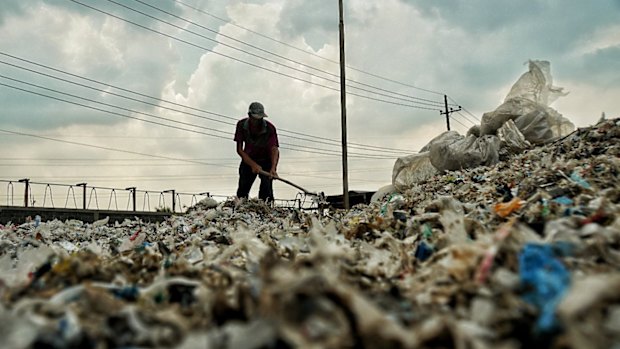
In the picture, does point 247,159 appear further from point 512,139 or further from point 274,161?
point 512,139

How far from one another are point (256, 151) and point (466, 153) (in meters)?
2.89

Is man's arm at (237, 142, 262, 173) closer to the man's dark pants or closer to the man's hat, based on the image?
the man's dark pants

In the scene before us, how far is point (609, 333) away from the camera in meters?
0.59

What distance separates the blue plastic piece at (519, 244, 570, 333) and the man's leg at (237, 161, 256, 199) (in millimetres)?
6060

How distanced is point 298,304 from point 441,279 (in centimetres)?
36

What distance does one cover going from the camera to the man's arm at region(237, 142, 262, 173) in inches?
255

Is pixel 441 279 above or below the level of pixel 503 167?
below

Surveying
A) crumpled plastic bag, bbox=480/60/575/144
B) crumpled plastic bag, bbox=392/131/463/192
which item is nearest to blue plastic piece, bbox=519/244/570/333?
crumpled plastic bag, bbox=480/60/575/144

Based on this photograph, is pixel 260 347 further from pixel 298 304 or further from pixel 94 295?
pixel 94 295

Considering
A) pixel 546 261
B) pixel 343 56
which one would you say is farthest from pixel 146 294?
pixel 343 56

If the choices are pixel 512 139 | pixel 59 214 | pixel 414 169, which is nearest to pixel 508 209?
pixel 512 139

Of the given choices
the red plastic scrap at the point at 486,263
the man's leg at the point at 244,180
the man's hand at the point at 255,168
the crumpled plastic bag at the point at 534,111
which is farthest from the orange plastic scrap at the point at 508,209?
the crumpled plastic bag at the point at 534,111

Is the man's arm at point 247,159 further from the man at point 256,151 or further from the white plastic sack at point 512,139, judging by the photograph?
the white plastic sack at point 512,139

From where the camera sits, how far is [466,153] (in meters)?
6.72
